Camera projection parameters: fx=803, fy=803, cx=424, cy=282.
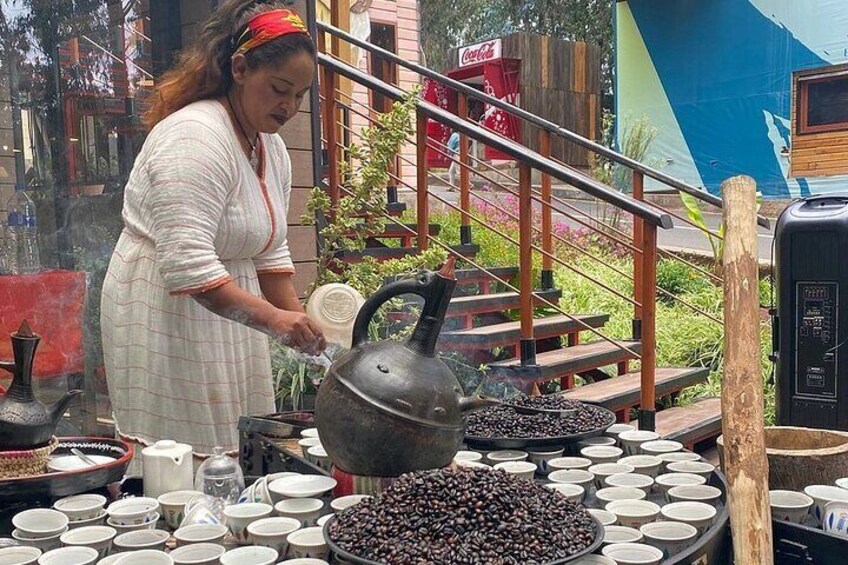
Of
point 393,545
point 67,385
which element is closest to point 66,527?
point 393,545

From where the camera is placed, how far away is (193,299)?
8.29ft

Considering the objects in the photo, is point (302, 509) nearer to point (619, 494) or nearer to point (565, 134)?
point (619, 494)

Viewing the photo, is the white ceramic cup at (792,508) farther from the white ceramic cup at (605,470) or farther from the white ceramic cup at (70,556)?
the white ceramic cup at (70,556)

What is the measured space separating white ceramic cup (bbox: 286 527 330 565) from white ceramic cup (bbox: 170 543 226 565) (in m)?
0.14

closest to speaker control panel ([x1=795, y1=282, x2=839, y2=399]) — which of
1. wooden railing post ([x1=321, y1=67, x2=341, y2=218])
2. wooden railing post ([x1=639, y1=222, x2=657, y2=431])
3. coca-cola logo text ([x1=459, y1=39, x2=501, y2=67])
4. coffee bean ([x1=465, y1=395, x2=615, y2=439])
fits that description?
wooden railing post ([x1=639, y1=222, x2=657, y2=431])

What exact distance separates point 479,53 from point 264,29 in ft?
60.2

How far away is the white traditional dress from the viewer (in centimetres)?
235

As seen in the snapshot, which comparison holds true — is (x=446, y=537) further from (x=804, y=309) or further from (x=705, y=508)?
(x=804, y=309)

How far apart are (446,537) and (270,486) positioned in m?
0.56

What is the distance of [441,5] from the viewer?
28.7 meters

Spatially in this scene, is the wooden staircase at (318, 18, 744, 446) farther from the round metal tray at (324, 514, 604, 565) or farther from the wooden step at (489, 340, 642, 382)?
the round metal tray at (324, 514, 604, 565)

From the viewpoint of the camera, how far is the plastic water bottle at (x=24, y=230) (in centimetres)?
409

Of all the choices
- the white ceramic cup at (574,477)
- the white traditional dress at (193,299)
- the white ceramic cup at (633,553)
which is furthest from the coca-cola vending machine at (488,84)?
the white ceramic cup at (633,553)

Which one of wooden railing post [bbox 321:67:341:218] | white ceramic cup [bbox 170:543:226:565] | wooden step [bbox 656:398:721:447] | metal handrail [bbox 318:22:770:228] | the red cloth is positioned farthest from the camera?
metal handrail [bbox 318:22:770:228]
